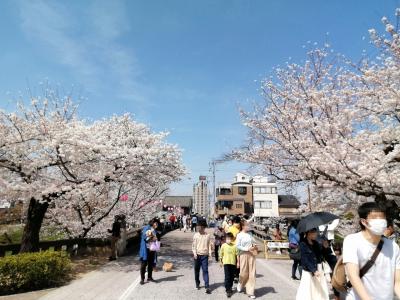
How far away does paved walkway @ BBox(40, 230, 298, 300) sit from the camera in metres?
8.27

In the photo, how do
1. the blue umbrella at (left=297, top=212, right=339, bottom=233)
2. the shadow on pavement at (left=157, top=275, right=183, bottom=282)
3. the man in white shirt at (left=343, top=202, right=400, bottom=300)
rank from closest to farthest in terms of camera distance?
the man in white shirt at (left=343, top=202, right=400, bottom=300), the blue umbrella at (left=297, top=212, right=339, bottom=233), the shadow on pavement at (left=157, top=275, right=183, bottom=282)

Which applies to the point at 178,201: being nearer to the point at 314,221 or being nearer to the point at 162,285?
the point at 162,285

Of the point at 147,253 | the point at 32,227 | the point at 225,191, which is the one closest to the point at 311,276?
the point at 147,253

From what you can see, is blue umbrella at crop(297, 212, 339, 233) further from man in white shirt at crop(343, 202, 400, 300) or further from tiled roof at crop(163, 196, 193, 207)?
tiled roof at crop(163, 196, 193, 207)

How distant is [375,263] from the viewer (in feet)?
10.2

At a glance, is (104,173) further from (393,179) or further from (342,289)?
(342,289)

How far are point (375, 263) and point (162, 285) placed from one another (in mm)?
7333

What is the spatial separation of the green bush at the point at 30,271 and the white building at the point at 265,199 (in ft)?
165

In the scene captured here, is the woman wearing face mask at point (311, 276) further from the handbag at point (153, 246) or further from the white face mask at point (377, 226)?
the handbag at point (153, 246)

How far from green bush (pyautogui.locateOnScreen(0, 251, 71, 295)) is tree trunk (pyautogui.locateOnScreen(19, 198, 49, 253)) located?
2475mm

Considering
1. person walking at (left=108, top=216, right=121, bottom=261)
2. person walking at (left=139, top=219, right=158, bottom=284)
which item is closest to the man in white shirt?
person walking at (left=139, top=219, right=158, bottom=284)

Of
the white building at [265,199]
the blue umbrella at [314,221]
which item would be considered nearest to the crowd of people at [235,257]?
the blue umbrella at [314,221]

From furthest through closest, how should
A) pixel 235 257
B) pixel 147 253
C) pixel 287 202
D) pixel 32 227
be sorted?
pixel 287 202 → pixel 32 227 → pixel 147 253 → pixel 235 257

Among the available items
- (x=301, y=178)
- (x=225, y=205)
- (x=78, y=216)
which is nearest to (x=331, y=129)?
(x=301, y=178)
